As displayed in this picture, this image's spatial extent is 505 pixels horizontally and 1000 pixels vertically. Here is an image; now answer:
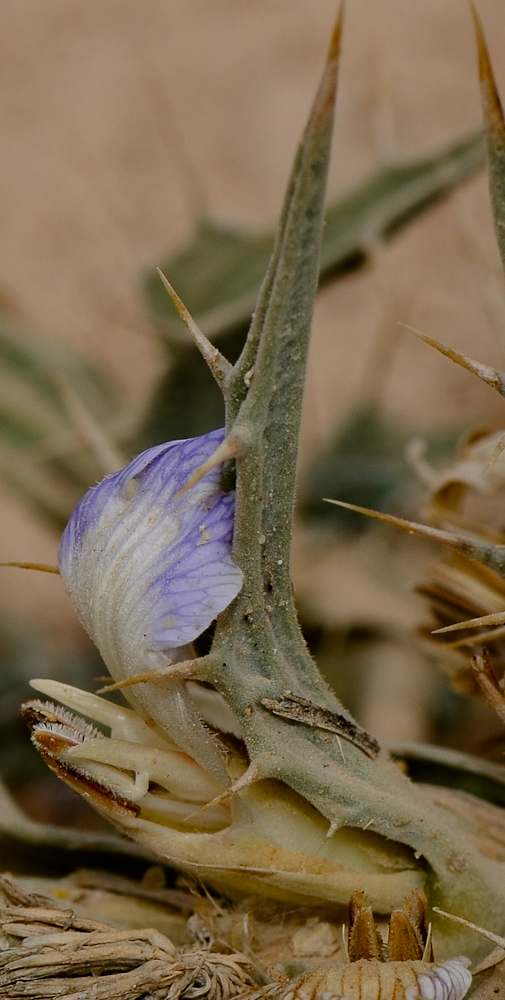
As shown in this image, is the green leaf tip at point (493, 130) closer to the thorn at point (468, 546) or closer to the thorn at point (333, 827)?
the thorn at point (468, 546)

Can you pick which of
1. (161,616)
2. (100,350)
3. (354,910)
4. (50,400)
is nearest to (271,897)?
(354,910)

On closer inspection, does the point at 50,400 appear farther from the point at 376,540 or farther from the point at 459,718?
the point at 459,718

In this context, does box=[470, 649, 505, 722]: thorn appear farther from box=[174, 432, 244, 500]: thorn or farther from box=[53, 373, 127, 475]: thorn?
box=[53, 373, 127, 475]: thorn

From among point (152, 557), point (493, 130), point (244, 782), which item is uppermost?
point (493, 130)

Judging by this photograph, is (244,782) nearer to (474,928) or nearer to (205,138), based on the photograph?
(474,928)

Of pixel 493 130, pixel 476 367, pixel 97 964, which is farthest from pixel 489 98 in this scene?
pixel 97 964

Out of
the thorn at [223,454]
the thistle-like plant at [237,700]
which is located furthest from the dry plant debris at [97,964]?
the thorn at [223,454]
